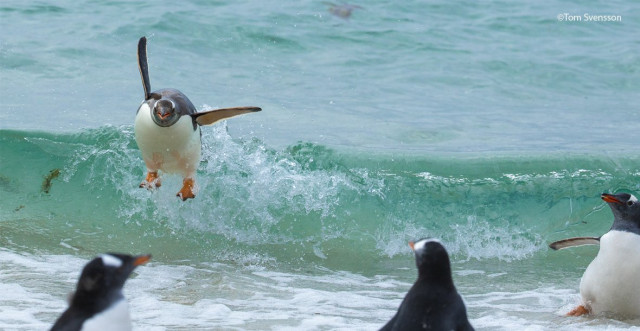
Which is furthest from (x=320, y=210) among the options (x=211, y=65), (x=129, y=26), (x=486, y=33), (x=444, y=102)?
(x=486, y=33)

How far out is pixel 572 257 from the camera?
7.32 meters

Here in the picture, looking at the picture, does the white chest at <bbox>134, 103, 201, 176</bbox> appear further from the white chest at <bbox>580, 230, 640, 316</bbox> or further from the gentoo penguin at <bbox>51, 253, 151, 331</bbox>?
the gentoo penguin at <bbox>51, 253, 151, 331</bbox>

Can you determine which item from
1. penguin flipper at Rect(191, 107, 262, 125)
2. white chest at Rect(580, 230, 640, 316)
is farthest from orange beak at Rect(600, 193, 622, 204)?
penguin flipper at Rect(191, 107, 262, 125)

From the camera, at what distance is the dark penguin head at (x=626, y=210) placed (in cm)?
509

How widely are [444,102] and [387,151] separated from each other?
9.16 feet

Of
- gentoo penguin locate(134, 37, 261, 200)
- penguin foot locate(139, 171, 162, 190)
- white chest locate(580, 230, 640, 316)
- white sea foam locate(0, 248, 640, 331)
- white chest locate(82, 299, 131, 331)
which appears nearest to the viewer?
white chest locate(82, 299, 131, 331)

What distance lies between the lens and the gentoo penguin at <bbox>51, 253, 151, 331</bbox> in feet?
10.0

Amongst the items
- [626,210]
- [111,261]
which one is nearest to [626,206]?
[626,210]

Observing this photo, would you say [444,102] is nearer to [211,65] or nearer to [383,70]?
[383,70]

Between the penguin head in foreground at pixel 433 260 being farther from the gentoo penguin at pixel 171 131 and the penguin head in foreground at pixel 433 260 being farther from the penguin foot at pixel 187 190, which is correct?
the penguin foot at pixel 187 190

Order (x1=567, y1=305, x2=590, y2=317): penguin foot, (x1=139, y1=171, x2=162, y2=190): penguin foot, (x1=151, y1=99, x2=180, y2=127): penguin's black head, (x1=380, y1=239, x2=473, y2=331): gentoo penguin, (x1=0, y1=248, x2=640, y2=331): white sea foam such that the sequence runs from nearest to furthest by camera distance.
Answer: (x1=380, y1=239, x2=473, y2=331): gentoo penguin → (x1=0, y1=248, x2=640, y2=331): white sea foam → (x1=567, y1=305, x2=590, y2=317): penguin foot → (x1=151, y1=99, x2=180, y2=127): penguin's black head → (x1=139, y1=171, x2=162, y2=190): penguin foot

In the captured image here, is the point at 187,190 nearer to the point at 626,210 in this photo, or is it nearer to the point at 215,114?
the point at 215,114

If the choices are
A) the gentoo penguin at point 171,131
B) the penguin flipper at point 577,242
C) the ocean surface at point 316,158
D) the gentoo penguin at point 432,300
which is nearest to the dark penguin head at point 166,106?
the gentoo penguin at point 171,131

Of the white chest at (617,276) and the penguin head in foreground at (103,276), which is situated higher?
the penguin head in foreground at (103,276)
